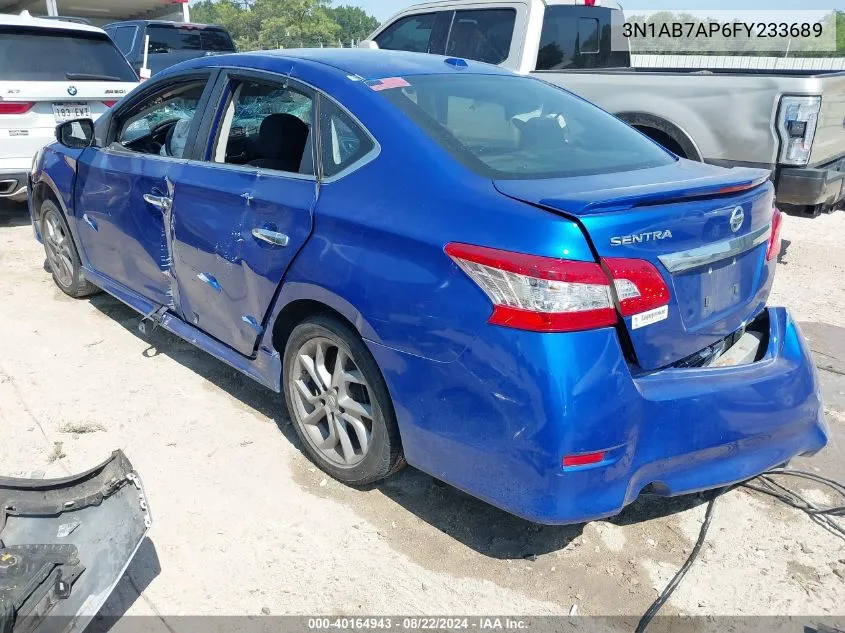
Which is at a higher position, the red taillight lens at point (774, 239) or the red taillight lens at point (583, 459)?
the red taillight lens at point (774, 239)

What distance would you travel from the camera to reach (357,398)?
2840mm

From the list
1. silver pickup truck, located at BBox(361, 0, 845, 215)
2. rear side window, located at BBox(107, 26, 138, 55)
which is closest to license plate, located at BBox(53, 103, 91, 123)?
silver pickup truck, located at BBox(361, 0, 845, 215)

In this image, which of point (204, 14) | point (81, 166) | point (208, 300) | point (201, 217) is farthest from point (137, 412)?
point (204, 14)

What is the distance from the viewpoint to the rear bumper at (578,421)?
2129 mm

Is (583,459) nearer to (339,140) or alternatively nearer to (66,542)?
(339,140)

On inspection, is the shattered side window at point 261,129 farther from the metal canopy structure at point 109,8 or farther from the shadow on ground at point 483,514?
the metal canopy structure at point 109,8

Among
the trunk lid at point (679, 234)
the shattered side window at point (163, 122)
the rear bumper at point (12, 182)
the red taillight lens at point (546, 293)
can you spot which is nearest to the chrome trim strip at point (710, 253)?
the trunk lid at point (679, 234)

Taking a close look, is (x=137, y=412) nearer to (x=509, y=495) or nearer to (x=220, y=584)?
(x=220, y=584)

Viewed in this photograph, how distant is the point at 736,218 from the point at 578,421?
0.95m

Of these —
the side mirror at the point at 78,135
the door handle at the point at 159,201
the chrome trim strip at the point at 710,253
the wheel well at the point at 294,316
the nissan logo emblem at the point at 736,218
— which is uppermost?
the side mirror at the point at 78,135

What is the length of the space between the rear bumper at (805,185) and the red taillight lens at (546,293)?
11.8 ft

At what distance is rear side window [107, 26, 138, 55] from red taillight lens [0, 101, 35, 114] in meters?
5.85

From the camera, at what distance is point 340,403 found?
2.88 meters

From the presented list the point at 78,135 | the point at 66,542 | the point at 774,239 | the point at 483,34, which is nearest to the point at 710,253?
the point at 774,239
